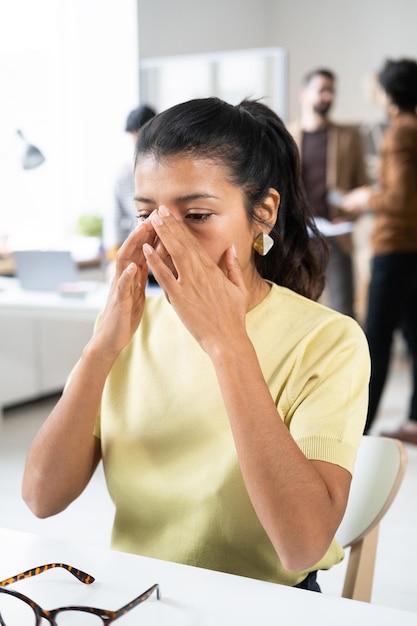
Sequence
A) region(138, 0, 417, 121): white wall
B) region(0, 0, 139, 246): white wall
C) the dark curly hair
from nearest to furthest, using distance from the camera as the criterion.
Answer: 1. the dark curly hair
2. region(0, 0, 139, 246): white wall
3. region(138, 0, 417, 121): white wall

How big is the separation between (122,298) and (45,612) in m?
0.51

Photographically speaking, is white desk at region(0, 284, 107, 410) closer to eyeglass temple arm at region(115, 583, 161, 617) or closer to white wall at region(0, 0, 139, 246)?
white wall at region(0, 0, 139, 246)

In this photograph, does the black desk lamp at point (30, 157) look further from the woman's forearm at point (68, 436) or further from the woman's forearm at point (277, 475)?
the woman's forearm at point (277, 475)

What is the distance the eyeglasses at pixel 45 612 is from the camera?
32.3 inches

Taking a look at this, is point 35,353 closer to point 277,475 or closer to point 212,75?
point 212,75

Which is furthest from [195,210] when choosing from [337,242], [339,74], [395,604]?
[339,74]

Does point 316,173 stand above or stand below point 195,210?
below

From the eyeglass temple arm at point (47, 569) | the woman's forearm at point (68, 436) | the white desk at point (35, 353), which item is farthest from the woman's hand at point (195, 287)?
the white desk at point (35, 353)

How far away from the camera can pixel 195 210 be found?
1140 mm

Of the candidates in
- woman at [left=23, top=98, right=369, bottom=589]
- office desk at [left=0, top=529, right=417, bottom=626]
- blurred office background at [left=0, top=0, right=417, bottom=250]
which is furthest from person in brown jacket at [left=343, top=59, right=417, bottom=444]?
office desk at [left=0, top=529, right=417, bottom=626]

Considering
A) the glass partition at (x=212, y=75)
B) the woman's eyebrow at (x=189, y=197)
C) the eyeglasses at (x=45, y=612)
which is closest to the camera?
the eyeglasses at (x=45, y=612)

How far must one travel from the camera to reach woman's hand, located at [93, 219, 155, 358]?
47.4 inches

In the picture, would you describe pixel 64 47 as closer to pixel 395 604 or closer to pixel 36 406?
pixel 36 406

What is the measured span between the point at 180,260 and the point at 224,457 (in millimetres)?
292
